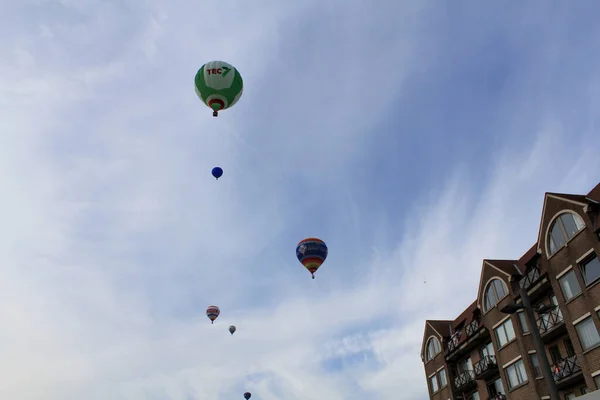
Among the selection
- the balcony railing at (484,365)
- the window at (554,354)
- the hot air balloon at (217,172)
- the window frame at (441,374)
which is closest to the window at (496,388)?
the balcony railing at (484,365)

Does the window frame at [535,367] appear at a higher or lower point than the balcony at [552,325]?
lower

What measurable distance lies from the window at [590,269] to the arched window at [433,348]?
19316 mm

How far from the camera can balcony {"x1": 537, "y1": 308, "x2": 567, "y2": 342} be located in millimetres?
29172

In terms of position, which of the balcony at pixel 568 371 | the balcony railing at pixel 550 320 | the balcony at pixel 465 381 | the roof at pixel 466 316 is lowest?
the balcony at pixel 568 371

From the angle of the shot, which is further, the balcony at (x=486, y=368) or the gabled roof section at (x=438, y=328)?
the gabled roof section at (x=438, y=328)

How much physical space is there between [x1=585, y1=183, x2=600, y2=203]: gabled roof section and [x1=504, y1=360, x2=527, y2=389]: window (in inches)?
487

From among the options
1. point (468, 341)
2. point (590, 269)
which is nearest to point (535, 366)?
point (468, 341)

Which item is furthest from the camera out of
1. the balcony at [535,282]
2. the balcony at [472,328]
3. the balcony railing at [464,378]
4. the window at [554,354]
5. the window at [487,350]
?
the balcony railing at [464,378]

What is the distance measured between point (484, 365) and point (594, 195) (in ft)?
53.2

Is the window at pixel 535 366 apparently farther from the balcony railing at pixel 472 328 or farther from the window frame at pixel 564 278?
the balcony railing at pixel 472 328

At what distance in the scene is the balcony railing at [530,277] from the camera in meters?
31.5

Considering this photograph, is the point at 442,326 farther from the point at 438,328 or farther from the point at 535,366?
the point at 535,366

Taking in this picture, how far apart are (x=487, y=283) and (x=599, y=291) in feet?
35.3

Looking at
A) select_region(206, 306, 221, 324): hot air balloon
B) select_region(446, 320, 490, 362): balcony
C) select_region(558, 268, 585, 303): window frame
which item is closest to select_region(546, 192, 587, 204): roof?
select_region(558, 268, 585, 303): window frame
